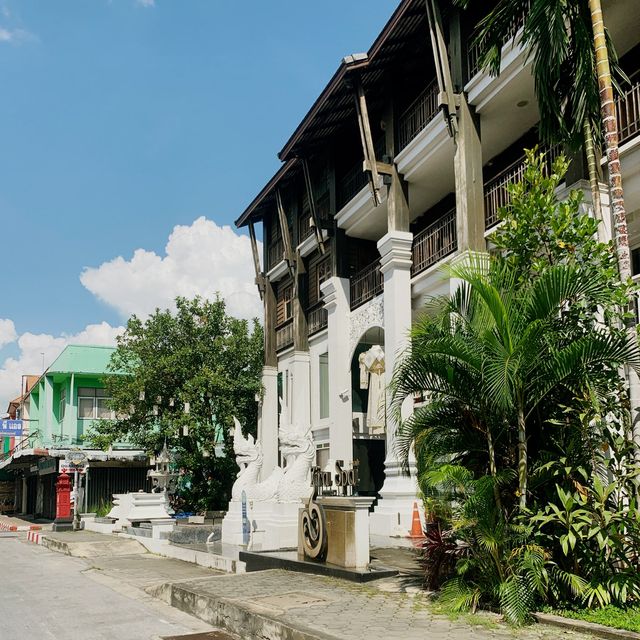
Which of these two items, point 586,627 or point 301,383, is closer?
point 586,627

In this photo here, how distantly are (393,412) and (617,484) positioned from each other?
2.62 meters

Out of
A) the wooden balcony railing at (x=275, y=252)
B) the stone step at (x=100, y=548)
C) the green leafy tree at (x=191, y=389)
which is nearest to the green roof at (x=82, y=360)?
the green leafy tree at (x=191, y=389)

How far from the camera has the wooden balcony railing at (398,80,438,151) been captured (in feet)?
57.6

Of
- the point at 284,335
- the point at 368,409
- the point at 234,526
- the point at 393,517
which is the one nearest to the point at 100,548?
the point at 234,526

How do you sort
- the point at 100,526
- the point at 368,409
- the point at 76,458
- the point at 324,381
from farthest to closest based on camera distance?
the point at 76,458 → the point at 100,526 → the point at 324,381 → the point at 368,409

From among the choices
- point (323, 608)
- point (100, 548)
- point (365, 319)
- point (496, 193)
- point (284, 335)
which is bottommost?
point (100, 548)

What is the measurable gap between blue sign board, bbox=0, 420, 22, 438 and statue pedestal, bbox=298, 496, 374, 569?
3149 cm

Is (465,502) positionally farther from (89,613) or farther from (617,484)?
(89,613)

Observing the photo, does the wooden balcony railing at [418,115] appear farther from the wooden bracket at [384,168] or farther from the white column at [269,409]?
the white column at [269,409]

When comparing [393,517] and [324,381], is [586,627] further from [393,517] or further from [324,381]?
[324,381]

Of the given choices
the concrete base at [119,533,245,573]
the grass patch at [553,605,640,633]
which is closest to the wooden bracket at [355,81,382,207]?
the concrete base at [119,533,245,573]

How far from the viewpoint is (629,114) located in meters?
12.7

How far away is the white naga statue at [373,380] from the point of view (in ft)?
67.1

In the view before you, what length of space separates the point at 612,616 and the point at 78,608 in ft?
23.3
